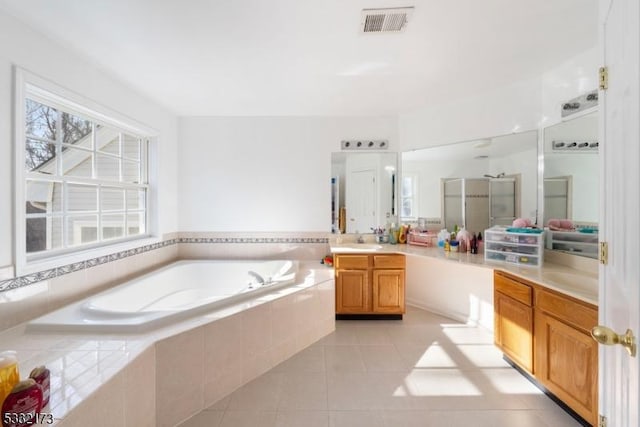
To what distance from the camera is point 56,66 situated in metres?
1.85

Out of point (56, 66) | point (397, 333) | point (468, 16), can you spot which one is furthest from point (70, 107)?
point (397, 333)

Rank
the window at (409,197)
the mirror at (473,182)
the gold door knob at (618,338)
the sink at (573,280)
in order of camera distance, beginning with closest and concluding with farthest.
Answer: the gold door knob at (618,338), the sink at (573,280), the mirror at (473,182), the window at (409,197)

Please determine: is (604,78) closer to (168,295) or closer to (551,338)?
(551,338)

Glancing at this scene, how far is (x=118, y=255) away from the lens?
244cm

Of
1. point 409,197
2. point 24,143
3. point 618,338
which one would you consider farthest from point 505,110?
point 24,143

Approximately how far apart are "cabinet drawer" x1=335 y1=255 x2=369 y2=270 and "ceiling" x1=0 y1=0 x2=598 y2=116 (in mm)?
1671

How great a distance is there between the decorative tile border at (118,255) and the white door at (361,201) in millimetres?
435

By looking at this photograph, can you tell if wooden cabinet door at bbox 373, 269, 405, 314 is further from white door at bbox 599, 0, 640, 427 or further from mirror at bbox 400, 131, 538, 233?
white door at bbox 599, 0, 640, 427

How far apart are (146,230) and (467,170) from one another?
11.7ft

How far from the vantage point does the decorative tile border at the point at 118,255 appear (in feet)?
5.38

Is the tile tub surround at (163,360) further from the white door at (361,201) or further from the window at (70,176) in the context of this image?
the white door at (361,201)

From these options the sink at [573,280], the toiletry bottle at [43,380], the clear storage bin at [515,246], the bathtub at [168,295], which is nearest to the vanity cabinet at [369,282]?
the bathtub at [168,295]

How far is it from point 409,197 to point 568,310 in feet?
6.36

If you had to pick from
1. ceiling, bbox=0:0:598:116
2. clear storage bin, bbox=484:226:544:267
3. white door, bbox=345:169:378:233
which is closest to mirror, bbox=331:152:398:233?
white door, bbox=345:169:378:233
